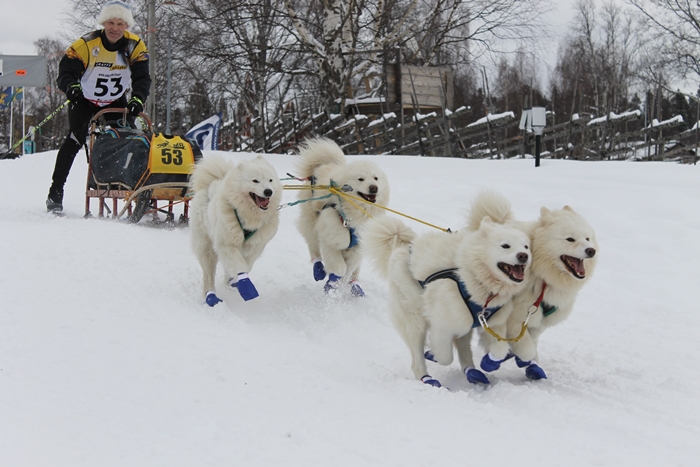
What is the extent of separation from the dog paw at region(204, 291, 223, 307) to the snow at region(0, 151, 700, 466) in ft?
0.29

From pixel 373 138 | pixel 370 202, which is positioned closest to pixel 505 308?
pixel 370 202

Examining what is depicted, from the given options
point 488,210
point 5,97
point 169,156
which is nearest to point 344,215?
point 488,210

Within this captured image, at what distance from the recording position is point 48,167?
38.6 feet

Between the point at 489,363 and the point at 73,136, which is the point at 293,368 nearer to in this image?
the point at 489,363

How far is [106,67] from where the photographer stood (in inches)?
253

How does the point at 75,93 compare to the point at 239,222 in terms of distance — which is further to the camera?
the point at 75,93

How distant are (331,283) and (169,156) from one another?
233 cm

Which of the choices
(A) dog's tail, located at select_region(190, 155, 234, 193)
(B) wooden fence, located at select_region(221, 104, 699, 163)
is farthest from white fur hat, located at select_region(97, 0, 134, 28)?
(B) wooden fence, located at select_region(221, 104, 699, 163)

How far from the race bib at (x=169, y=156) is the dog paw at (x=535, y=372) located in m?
3.88

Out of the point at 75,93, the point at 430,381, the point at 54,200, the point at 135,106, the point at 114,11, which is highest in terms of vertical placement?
the point at 114,11

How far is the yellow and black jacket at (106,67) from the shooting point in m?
6.27

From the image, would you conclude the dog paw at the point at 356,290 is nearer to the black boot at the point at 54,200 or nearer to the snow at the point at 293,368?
the snow at the point at 293,368

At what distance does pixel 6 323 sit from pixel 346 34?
12437mm

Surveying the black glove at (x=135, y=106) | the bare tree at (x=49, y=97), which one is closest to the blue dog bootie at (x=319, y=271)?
the black glove at (x=135, y=106)
